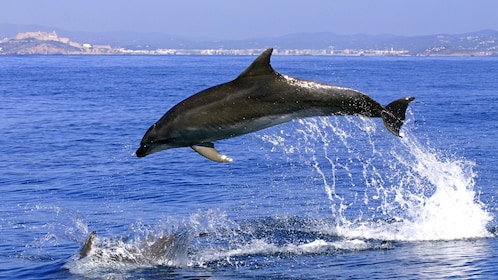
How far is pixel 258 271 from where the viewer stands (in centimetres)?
1584

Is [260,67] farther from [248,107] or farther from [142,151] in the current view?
[142,151]

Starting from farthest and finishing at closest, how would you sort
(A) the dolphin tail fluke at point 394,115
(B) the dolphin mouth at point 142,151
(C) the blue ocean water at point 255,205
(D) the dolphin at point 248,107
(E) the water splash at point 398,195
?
(E) the water splash at point 398,195, (C) the blue ocean water at point 255,205, (A) the dolphin tail fluke at point 394,115, (B) the dolphin mouth at point 142,151, (D) the dolphin at point 248,107

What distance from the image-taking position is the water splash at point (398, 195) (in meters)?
19.5

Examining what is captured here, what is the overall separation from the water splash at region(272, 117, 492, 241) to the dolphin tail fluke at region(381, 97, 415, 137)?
58cm

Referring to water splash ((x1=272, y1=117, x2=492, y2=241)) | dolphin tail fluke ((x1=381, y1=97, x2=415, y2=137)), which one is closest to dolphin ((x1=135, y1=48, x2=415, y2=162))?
dolphin tail fluke ((x1=381, y1=97, x2=415, y2=137))

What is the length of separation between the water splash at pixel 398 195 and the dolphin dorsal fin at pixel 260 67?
1572mm

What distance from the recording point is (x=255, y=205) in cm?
2409

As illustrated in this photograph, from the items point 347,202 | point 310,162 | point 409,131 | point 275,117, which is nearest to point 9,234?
point 347,202

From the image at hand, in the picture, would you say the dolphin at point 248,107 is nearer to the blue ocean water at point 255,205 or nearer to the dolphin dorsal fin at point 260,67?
the dolphin dorsal fin at point 260,67

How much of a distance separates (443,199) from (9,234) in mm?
10783

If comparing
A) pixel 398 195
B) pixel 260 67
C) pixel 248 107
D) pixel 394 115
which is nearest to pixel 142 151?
pixel 248 107

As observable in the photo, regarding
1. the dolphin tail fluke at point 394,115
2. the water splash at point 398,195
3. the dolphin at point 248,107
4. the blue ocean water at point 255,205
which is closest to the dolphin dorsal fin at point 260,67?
the dolphin at point 248,107

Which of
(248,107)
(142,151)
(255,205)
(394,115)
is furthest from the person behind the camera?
(255,205)

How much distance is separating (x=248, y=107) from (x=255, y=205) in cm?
1265
